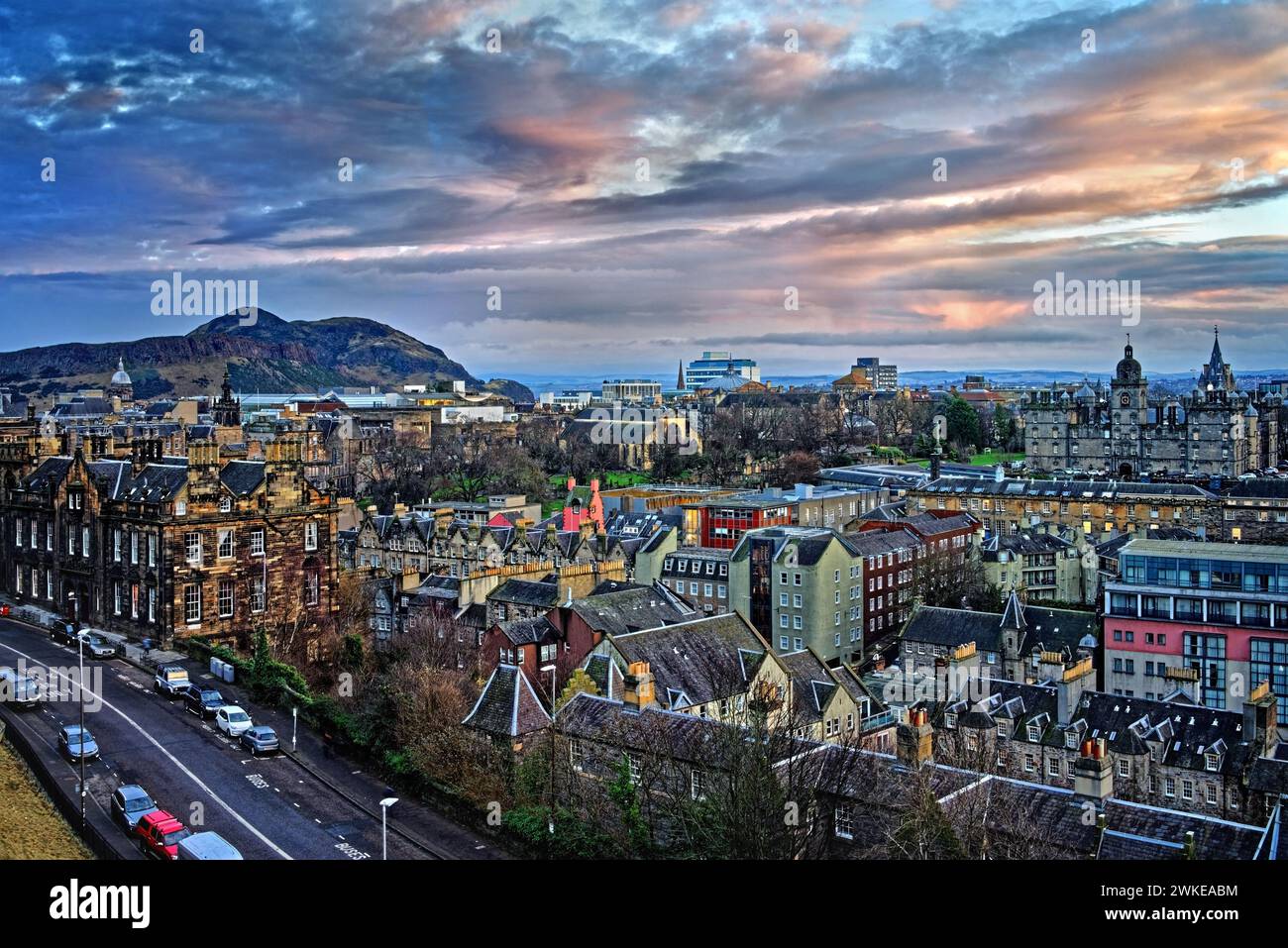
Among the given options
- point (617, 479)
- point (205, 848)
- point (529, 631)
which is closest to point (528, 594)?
point (529, 631)

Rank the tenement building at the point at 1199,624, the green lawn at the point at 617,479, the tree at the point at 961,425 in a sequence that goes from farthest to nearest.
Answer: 1. the tree at the point at 961,425
2. the green lawn at the point at 617,479
3. the tenement building at the point at 1199,624

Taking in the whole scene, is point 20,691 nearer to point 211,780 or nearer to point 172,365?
point 211,780

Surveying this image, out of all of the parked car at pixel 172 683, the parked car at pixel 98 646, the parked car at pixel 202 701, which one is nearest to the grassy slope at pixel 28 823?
the parked car at pixel 202 701

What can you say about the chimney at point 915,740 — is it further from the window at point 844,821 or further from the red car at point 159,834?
the red car at point 159,834

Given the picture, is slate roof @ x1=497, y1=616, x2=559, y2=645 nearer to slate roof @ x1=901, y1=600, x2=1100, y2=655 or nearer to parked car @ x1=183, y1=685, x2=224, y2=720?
parked car @ x1=183, y1=685, x2=224, y2=720
